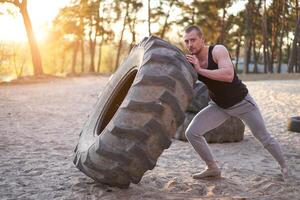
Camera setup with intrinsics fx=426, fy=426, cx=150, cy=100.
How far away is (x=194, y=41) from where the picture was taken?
→ 453 centimetres

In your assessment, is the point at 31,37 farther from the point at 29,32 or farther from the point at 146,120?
the point at 146,120

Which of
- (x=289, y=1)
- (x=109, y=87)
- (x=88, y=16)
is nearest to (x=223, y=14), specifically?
(x=289, y=1)

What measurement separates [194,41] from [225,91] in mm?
661

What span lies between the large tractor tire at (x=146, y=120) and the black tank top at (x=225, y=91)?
65 cm

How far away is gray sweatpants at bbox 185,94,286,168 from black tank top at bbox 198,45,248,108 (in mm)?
74

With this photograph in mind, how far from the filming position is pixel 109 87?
559 centimetres

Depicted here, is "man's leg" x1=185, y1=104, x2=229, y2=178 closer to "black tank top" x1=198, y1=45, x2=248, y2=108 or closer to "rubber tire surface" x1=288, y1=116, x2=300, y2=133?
"black tank top" x1=198, y1=45, x2=248, y2=108

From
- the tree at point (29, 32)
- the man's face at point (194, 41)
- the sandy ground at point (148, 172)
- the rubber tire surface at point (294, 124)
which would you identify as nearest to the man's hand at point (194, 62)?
the man's face at point (194, 41)

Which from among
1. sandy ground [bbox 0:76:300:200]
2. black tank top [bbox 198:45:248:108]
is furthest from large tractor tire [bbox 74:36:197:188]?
black tank top [bbox 198:45:248:108]

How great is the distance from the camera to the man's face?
14.8ft

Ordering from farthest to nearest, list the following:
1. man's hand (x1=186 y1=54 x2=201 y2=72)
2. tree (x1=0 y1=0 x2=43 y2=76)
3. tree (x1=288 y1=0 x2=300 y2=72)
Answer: tree (x1=288 y1=0 x2=300 y2=72)
tree (x1=0 y1=0 x2=43 y2=76)
man's hand (x1=186 y1=54 x2=201 y2=72)

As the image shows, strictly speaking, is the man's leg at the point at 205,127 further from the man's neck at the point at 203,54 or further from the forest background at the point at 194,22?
the forest background at the point at 194,22

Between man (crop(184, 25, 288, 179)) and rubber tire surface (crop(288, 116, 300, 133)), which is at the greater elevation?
man (crop(184, 25, 288, 179))

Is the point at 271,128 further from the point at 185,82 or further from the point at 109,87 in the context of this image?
the point at 185,82
